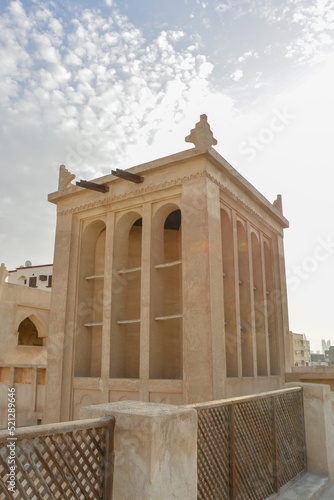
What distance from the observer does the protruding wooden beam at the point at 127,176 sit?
11859 mm

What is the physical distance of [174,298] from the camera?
536 inches

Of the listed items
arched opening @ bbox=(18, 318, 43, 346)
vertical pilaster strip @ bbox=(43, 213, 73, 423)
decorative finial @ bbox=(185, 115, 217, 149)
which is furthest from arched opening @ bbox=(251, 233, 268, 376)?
arched opening @ bbox=(18, 318, 43, 346)

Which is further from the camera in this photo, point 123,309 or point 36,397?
point 36,397

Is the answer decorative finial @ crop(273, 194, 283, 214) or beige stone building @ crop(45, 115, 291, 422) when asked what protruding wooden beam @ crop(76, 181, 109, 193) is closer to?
beige stone building @ crop(45, 115, 291, 422)

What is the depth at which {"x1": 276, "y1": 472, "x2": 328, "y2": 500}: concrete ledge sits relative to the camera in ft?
19.6

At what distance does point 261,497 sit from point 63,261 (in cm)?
968

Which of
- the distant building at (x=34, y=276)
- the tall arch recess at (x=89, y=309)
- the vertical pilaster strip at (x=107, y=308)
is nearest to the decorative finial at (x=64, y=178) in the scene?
the tall arch recess at (x=89, y=309)

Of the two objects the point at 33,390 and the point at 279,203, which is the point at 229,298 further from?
the point at 33,390

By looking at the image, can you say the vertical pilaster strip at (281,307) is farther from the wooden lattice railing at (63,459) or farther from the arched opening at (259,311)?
the wooden lattice railing at (63,459)

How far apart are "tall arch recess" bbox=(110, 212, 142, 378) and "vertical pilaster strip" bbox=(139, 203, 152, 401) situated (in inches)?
19.8

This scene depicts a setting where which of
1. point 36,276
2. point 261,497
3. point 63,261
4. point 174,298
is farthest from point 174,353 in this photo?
point 36,276

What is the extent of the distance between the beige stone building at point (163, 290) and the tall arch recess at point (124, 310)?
0.11ft

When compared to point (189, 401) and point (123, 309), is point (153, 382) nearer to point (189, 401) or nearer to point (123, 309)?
point (189, 401)

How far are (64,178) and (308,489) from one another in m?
11.6
